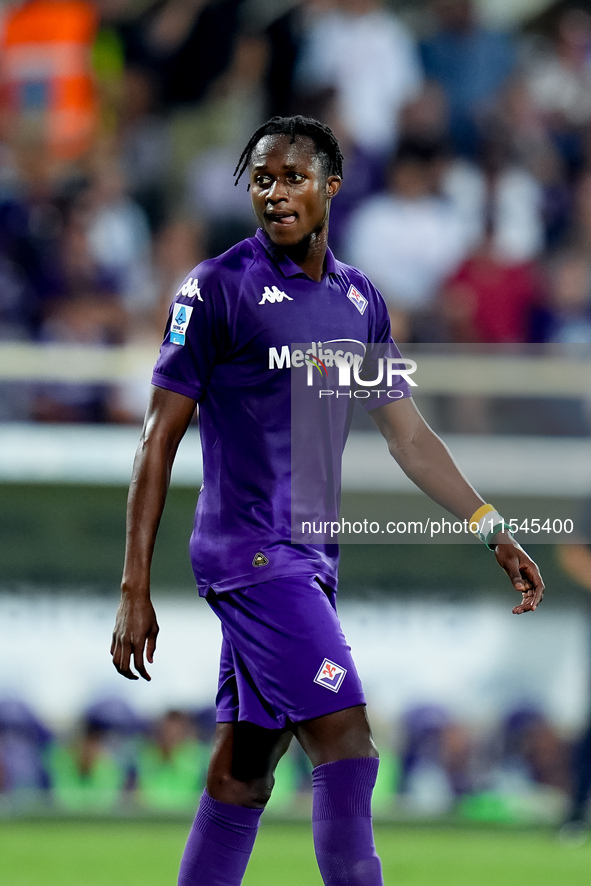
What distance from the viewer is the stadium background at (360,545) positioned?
741 centimetres

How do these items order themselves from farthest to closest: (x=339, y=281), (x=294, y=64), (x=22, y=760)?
1. (x=294, y=64)
2. (x=22, y=760)
3. (x=339, y=281)

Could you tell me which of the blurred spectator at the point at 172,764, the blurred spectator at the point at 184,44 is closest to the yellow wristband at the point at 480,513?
the blurred spectator at the point at 172,764

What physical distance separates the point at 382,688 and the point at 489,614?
0.74 meters

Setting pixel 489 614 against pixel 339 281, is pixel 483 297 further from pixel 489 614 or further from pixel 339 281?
pixel 339 281

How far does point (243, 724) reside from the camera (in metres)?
3.58

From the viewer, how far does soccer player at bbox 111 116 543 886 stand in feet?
11.1

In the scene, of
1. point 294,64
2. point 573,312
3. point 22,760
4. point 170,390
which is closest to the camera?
point 170,390

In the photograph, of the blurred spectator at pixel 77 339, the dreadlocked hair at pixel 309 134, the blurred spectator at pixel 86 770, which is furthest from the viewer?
the blurred spectator at pixel 77 339

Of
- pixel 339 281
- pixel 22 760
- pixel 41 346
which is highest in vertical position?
pixel 41 346

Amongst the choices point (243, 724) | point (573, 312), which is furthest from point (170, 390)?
point (573, 312)

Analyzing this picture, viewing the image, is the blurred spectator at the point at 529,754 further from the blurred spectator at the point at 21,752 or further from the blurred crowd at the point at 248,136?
the blurred spectator at the point at 21,752

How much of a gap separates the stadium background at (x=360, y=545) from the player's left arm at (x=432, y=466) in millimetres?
2668

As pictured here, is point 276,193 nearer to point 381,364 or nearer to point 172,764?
point 381,364

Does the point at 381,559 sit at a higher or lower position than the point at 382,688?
higher
